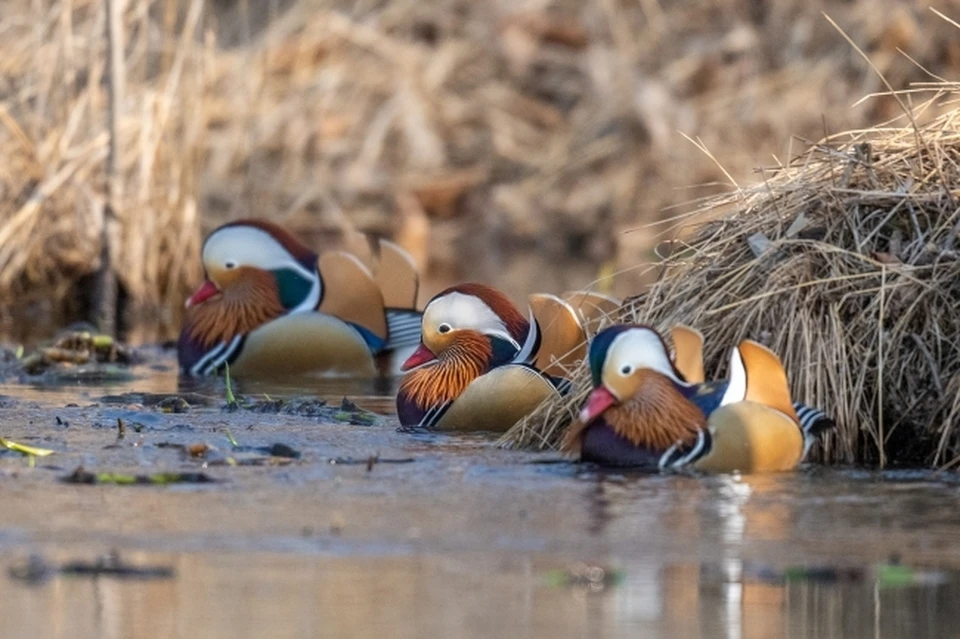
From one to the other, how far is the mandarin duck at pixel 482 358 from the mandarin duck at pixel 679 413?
2.94 ft

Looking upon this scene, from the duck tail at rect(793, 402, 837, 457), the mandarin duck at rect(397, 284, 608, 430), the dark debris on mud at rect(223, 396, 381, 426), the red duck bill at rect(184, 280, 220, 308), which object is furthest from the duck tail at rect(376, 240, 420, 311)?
the duck tail at rect(793, 402, 837, 457)

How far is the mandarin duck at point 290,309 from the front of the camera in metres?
8.34

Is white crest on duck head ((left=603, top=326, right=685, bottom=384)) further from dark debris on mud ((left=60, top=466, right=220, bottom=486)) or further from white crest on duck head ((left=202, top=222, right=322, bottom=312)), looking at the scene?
white crest on duck head ((left=202, top=222, right=322, bottom=312))

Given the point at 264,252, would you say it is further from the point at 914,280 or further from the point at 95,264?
the point at 914,280

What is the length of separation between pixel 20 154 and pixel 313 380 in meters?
3.09

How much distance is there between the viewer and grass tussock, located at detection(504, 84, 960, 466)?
18.7 ft

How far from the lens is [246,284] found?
850 cm

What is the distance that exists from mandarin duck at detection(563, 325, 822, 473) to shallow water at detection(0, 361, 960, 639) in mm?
94

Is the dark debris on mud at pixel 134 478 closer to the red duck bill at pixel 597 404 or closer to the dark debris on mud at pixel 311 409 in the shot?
the red duck bill at pixel 597 404

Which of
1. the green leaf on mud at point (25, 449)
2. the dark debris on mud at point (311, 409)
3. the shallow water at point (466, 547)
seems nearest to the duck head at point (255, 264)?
the dark debris on mud at point (311, 409)

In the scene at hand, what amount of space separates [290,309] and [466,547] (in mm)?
4210

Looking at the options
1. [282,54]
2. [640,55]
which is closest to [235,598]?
[282,54]

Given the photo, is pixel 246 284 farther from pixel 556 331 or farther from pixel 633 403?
pixel 633 403

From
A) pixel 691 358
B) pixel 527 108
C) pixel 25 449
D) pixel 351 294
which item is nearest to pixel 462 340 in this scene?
pixel 691 358
